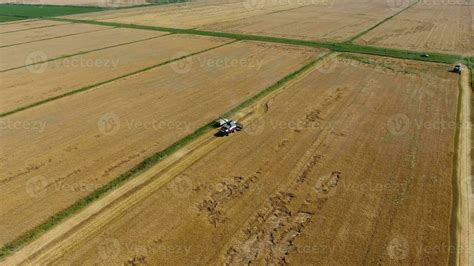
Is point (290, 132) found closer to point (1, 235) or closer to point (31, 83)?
point (1, 235)

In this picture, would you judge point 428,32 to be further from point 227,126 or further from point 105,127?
point 105,127

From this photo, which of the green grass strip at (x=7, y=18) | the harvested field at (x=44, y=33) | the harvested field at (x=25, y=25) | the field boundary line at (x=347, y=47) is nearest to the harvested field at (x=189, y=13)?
the field boundary line at (x=347, y=47)

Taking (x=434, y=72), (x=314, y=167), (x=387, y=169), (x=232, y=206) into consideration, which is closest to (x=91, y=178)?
(x=232, y=206)

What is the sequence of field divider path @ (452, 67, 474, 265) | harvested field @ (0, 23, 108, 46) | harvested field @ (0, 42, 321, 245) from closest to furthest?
field divider path @ (452, 67, 474, 265) → harvested field @ (0, 42, 321, 245) → harvested field @ (0, 23, 108, 46)

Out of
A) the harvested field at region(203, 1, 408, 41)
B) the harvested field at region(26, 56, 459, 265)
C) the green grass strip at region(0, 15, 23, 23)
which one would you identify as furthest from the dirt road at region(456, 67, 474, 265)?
the green grass strip at region(0, 15, 23, 23)

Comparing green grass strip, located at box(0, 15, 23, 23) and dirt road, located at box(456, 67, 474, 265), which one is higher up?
green grass strip, located at box(0, 15, 23, 23)

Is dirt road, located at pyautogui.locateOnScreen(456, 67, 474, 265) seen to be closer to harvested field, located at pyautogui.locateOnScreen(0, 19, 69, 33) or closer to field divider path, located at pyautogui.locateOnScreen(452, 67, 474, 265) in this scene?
field divider path, located at pyautogui.locateOnScreen(452, 67, 474, 265)

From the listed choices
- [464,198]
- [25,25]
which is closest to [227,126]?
[464,198]
